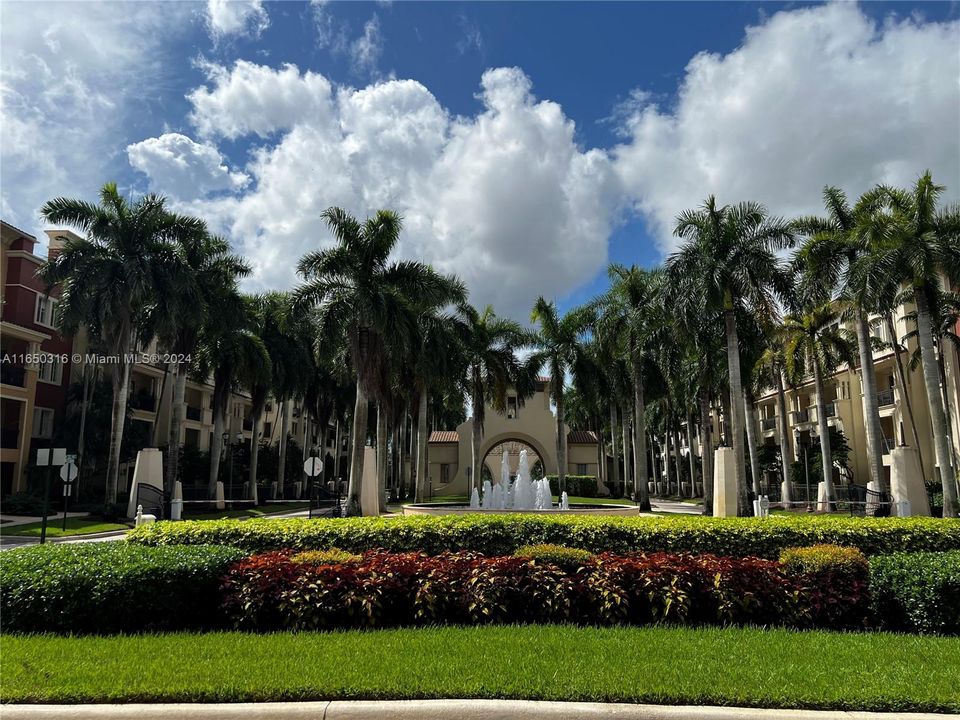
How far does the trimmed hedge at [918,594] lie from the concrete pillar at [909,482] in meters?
15.6

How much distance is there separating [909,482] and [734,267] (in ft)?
32.5

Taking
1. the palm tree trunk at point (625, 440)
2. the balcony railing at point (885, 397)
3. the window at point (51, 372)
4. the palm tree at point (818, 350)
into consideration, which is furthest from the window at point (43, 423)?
the balcony railing at point (885, 397)

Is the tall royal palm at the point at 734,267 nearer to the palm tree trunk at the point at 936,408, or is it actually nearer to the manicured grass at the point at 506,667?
the palm tree trunk at the point at 936,408

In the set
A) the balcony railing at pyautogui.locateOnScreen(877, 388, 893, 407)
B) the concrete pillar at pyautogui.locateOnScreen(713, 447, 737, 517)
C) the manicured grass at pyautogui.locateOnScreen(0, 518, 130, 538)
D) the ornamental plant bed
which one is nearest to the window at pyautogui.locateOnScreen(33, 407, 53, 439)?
the manicured grass at pyautogui.locateOnScreen(0, 518, 130, 538)

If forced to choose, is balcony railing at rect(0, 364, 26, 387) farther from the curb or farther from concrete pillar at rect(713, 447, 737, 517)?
the curb

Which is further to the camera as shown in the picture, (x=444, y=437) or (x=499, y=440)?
(x=444, y=437)

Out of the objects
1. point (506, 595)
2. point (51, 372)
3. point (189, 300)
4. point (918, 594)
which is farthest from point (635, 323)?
point (51, 372)

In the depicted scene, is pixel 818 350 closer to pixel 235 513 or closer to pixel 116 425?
pixel 235 513

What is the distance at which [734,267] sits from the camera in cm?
2712

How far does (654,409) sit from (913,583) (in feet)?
194

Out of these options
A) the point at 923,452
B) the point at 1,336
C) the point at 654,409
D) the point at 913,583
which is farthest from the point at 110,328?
the point at 654,409

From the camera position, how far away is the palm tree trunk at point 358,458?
2620 cm

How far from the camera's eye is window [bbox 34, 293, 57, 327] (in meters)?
36.2

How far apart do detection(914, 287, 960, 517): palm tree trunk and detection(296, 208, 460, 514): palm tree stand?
18166 mm
